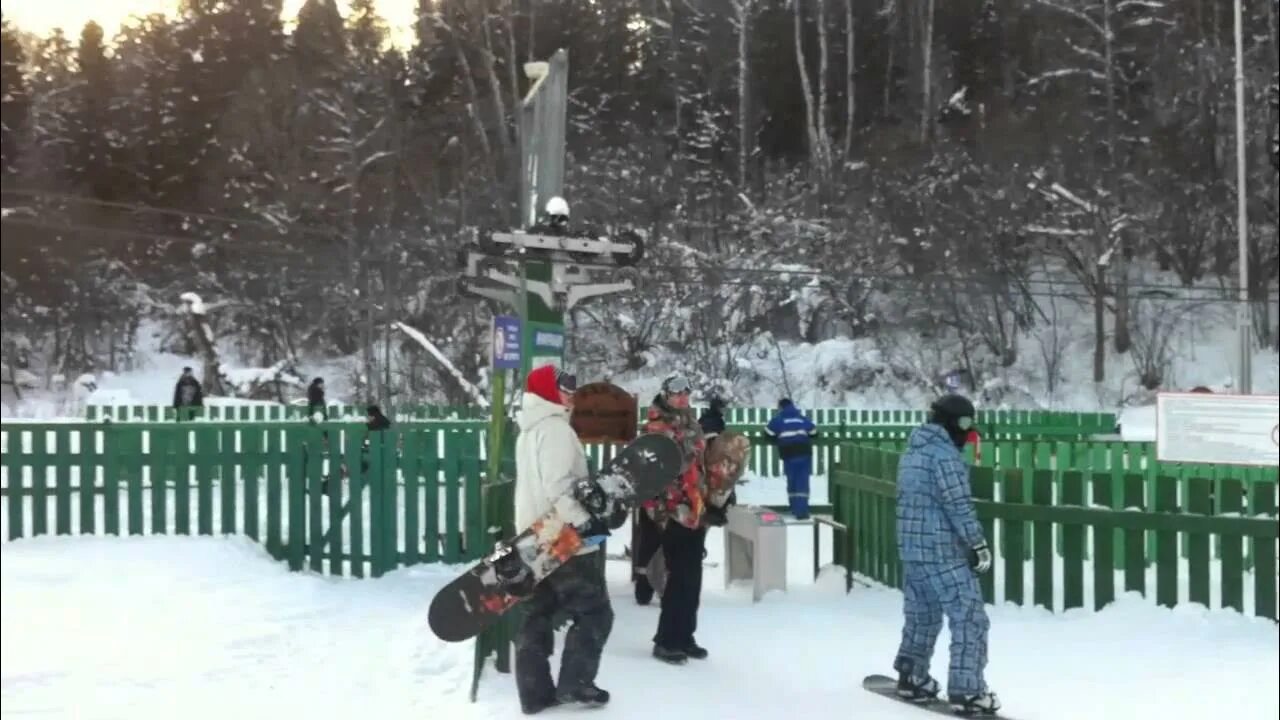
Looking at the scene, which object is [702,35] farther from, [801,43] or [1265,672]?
[1265,672]

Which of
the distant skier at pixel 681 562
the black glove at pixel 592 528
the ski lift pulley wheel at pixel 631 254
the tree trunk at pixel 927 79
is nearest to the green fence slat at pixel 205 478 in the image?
the ski lift pulley wheel at pixel 631 254

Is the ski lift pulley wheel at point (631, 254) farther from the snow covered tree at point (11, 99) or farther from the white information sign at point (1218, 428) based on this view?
the snow covered tree at point (11, 99)

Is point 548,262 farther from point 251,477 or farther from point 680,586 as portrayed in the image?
point 680,586

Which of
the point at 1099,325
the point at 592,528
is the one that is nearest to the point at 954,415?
the point at 592,528

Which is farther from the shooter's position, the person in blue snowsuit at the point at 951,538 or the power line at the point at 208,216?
the power line at the point at 208,216

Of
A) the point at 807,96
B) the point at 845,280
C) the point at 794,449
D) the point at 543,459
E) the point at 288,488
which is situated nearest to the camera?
the point at 543,459

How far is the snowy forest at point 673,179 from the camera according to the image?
14.1m

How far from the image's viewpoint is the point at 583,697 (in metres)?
4.73

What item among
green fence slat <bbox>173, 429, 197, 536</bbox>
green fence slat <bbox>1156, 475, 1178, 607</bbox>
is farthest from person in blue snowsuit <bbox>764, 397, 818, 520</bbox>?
green fence slat <bbox>173, 429, 197, 536</bbox>

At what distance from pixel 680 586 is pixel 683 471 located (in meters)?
0.71

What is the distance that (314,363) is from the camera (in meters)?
30.2

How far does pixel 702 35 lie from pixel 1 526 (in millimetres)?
9824

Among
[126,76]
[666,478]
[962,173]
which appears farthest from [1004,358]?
[666,478]

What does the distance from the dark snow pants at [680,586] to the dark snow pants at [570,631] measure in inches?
41.5
